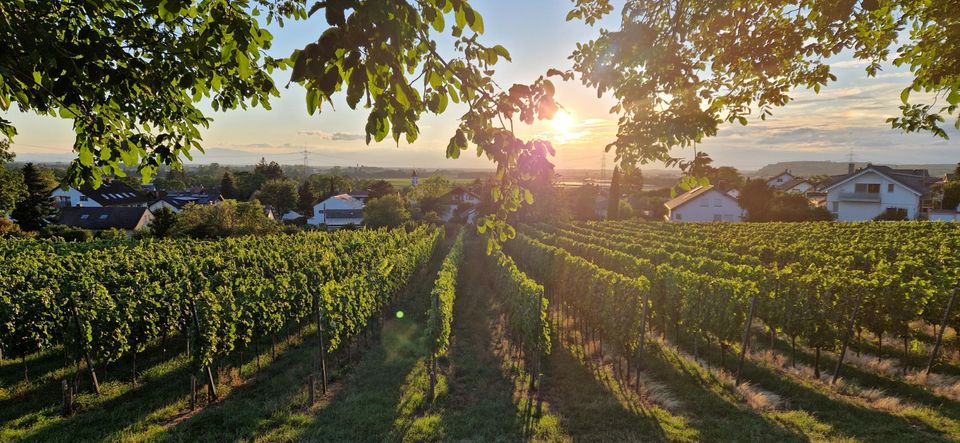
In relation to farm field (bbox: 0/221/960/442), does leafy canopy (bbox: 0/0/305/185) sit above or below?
above

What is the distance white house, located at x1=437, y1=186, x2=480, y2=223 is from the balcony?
150ft

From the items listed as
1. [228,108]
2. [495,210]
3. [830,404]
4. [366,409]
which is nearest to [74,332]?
[366,409]

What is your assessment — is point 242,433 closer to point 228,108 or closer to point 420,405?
point 420,405

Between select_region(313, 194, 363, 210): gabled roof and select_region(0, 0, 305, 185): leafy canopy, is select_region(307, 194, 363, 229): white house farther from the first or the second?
Result: select_region(0, 0, 305, 185): leafy canopy

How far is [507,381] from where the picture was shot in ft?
34.6

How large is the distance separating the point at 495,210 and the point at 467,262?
2868 centimetres

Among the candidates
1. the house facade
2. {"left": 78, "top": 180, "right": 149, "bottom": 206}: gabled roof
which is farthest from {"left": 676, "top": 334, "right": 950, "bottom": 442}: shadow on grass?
{"left": 78, "top": 180, "right": 149, "bottom": 206}: gabled roof

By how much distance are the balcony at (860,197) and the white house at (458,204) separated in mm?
45858

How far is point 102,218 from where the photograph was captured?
5300cm

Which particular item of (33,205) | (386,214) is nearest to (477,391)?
(386,214)

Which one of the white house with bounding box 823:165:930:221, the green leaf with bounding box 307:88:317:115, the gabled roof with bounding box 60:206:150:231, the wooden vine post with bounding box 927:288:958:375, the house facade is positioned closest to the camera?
the green leaf with bounding box 307:88:317:115

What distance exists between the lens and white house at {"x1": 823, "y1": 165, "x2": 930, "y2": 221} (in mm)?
43688

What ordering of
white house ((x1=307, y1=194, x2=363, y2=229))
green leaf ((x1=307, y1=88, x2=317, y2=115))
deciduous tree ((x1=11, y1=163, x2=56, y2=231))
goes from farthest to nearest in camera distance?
white house ((x1=307, y1=194, x2=363, y2=229)), deciduous tree ((x1=11, y1=163, x2=56, y2=231)), green leaf ((x1=307, y1=88, x2=317, y2=115))

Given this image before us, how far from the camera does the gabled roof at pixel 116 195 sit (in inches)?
2835
